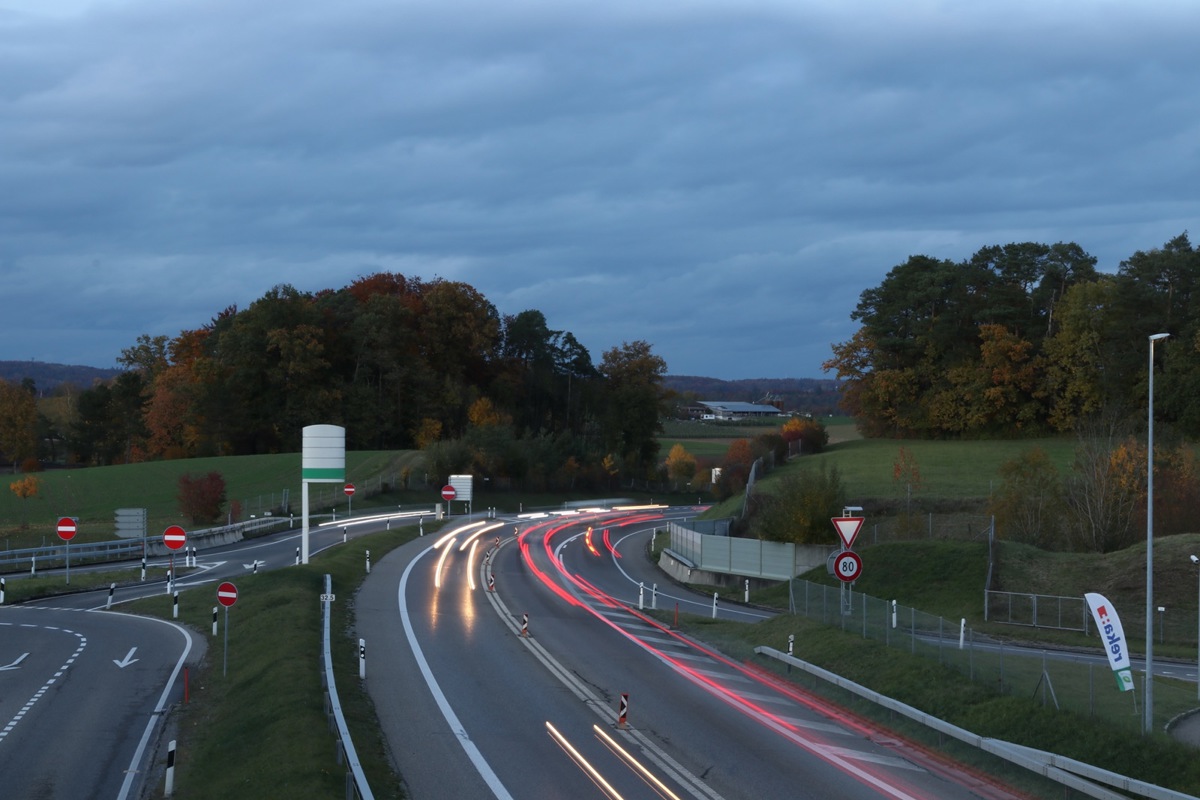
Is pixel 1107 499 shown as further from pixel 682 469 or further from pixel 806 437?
pixel 682 469

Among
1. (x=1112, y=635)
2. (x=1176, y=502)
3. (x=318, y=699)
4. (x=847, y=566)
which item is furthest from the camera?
(x=1176, y=502)

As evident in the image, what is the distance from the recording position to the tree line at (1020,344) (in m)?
86.5

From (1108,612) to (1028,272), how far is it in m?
96.5

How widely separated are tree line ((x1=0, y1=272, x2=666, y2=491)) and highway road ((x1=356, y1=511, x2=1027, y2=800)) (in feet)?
214

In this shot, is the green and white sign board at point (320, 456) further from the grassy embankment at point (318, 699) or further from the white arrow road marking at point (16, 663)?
the white arrow road marking at point (16, 663)

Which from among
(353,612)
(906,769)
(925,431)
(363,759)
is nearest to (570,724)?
(363,759)

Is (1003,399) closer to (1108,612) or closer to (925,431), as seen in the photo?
(925,431)

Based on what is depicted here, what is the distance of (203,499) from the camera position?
224ft

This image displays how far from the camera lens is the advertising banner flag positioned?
1633 cm

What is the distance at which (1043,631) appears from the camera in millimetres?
40188

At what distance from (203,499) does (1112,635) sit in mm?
60567

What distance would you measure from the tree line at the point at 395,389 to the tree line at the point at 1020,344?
94.4ft

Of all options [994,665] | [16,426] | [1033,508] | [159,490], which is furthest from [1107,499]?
[16,426]

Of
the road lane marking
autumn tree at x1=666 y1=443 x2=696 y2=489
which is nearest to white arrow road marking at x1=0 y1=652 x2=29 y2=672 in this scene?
the road lane marking
